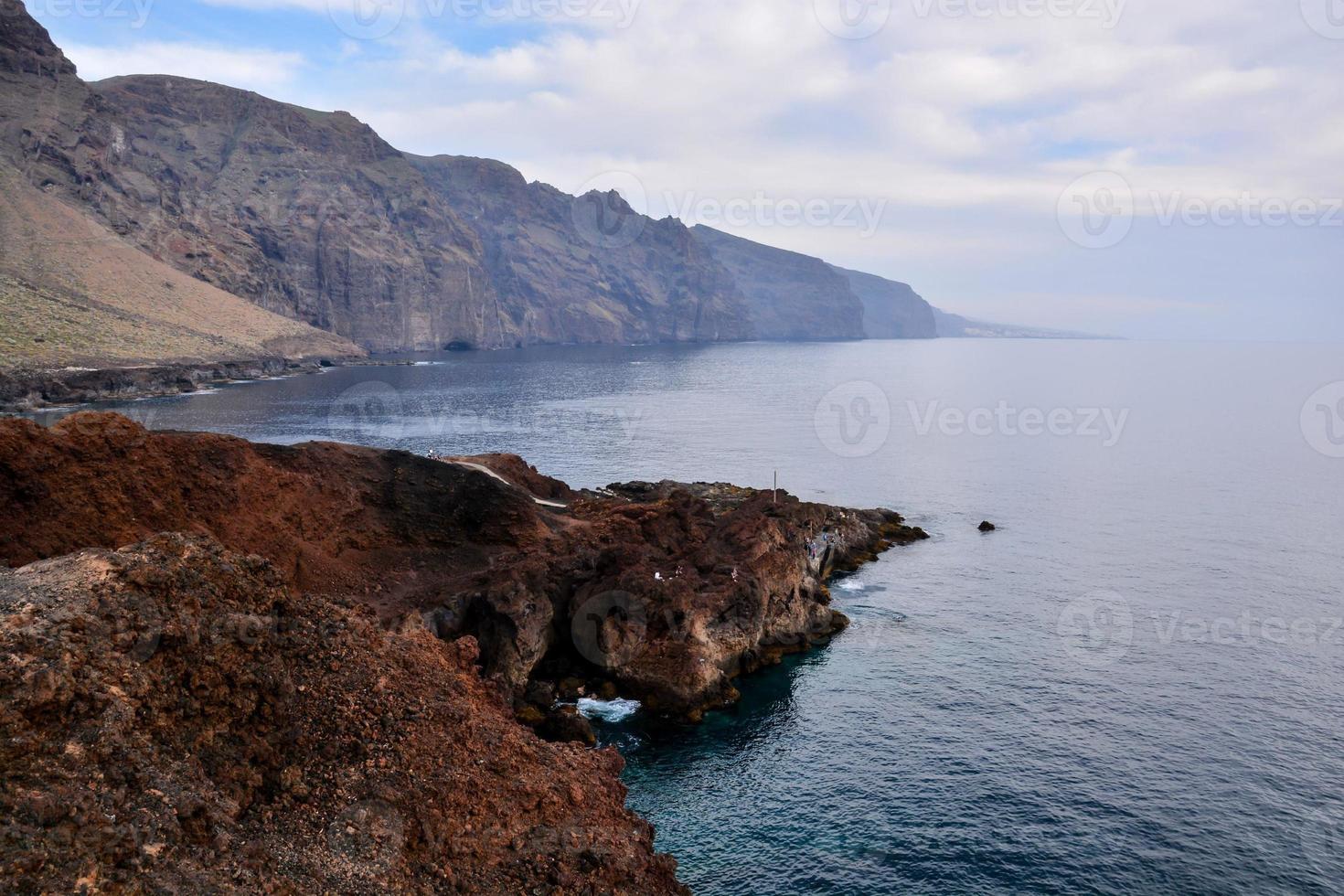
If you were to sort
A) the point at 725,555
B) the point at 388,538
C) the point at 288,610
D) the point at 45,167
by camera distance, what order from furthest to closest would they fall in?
the point at 45,167, the point at 725,555, the point at 388,538, the point at 288,610

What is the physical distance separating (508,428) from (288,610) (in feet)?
342

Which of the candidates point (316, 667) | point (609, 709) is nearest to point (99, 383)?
point (609, 709)

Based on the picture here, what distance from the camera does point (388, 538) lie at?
50062 millimetres

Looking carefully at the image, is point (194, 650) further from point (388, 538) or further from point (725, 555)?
point (725, 555)

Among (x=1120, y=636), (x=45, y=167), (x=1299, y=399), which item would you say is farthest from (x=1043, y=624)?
(x=45, y=167)

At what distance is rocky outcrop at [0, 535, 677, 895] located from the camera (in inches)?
676

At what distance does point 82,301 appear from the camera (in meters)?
167

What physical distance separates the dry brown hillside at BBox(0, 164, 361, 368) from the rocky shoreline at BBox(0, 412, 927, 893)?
121550 millimetres

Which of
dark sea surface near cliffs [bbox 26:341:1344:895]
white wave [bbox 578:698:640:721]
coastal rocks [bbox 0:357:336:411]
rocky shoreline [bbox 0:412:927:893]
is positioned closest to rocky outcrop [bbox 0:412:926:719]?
rocky shoreline [bbox 0:412:927:893]

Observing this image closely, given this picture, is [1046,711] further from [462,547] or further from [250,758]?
[250,758]

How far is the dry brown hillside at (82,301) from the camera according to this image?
5906 inches

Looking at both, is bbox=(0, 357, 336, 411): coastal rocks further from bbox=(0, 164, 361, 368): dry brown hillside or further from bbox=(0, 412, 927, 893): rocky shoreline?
bbox=(0, 412, 927, 893): rocky shoreline

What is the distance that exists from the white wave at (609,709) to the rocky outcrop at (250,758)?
13.9m

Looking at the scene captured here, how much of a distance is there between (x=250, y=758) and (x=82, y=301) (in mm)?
A: 181297
